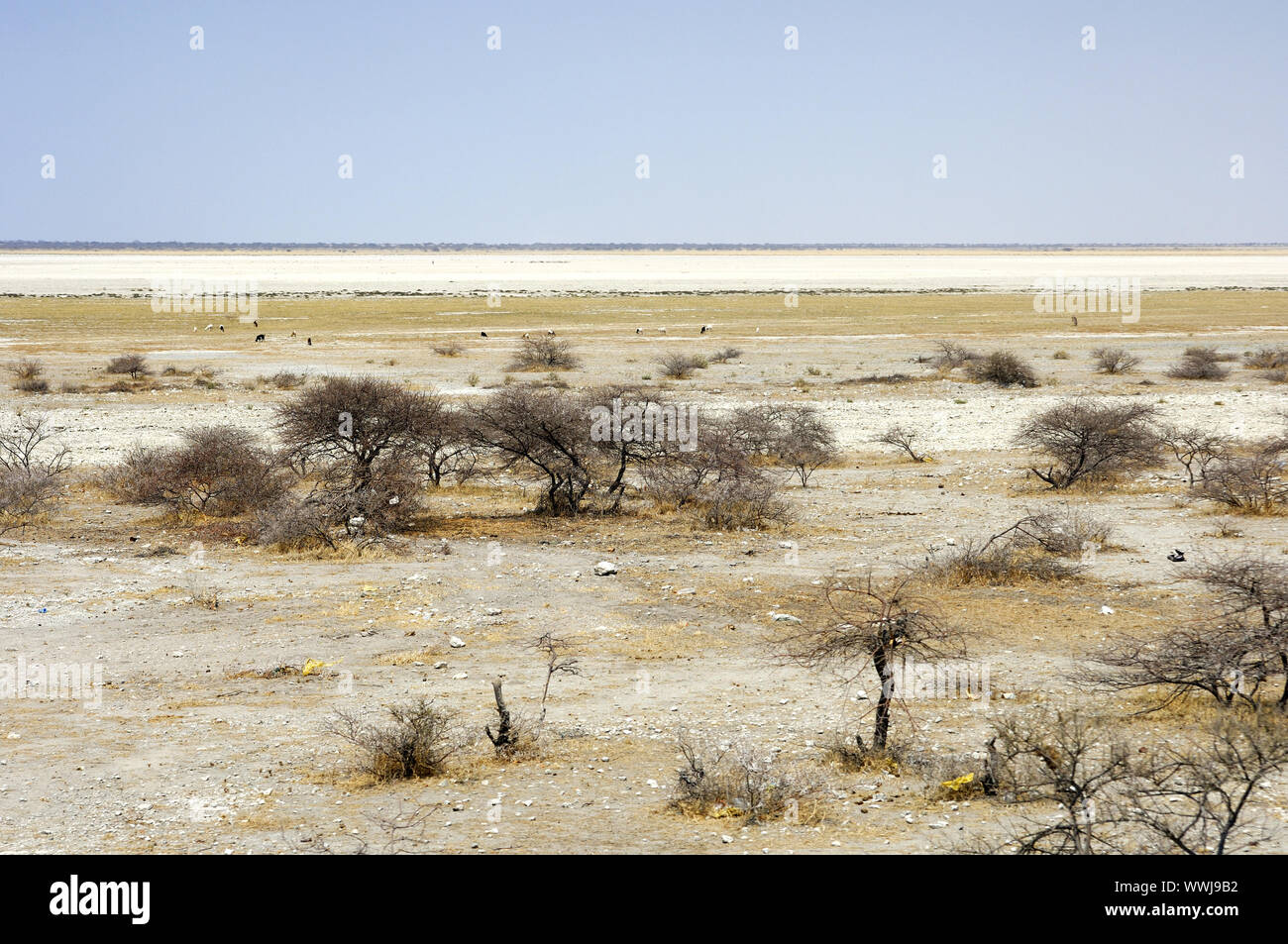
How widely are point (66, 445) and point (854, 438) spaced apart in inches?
663

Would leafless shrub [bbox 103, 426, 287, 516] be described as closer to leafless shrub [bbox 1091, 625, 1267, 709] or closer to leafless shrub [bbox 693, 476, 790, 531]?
leafless shrub [bbox 693, 476, 790, 531]

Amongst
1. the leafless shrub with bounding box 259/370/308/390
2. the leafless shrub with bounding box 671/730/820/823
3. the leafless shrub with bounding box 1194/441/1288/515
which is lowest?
the leafless shrub with bounding box 671/730/820/823

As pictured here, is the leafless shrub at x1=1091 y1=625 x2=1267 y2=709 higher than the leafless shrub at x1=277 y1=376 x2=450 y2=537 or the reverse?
the reverse

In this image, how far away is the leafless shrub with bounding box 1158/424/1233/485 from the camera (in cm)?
1878

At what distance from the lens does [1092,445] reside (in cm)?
1906

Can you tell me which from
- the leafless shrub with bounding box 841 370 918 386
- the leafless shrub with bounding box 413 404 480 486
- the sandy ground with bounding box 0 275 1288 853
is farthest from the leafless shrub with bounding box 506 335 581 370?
the leafless shrub with bounding box 413 404 480 486

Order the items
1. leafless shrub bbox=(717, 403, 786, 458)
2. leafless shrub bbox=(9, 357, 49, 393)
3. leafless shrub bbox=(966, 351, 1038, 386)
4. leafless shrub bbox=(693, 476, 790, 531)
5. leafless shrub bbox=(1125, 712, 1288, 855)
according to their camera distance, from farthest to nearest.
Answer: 1. leafless shrub bbox=(966, 351, 1038, 386)
2. leafless shrub bbox=(9, 357, 49, 393)
3. leafless shrub bbox=(717, 403, 786, 458)
4. leafless shrub bbox=(693, 476, 790, 531)
5. leafless shrub bbox=(1125, 712, 1288, 855)

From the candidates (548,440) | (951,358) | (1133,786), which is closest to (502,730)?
(1133,786)

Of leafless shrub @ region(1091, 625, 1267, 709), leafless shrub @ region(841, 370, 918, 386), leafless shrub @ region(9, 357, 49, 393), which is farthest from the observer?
leafless shrub @ region(841, 370, 918, 386)

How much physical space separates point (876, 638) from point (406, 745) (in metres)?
3.70

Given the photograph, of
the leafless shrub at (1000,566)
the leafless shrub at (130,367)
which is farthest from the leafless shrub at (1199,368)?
the leafless shrub at (130,367)

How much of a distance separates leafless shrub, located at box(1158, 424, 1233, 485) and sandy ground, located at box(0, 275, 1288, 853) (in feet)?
1.38

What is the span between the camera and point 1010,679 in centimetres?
1004

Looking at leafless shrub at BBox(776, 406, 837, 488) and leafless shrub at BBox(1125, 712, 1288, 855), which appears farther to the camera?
leafless shrub at BBox(776, 406, 837, 488)
